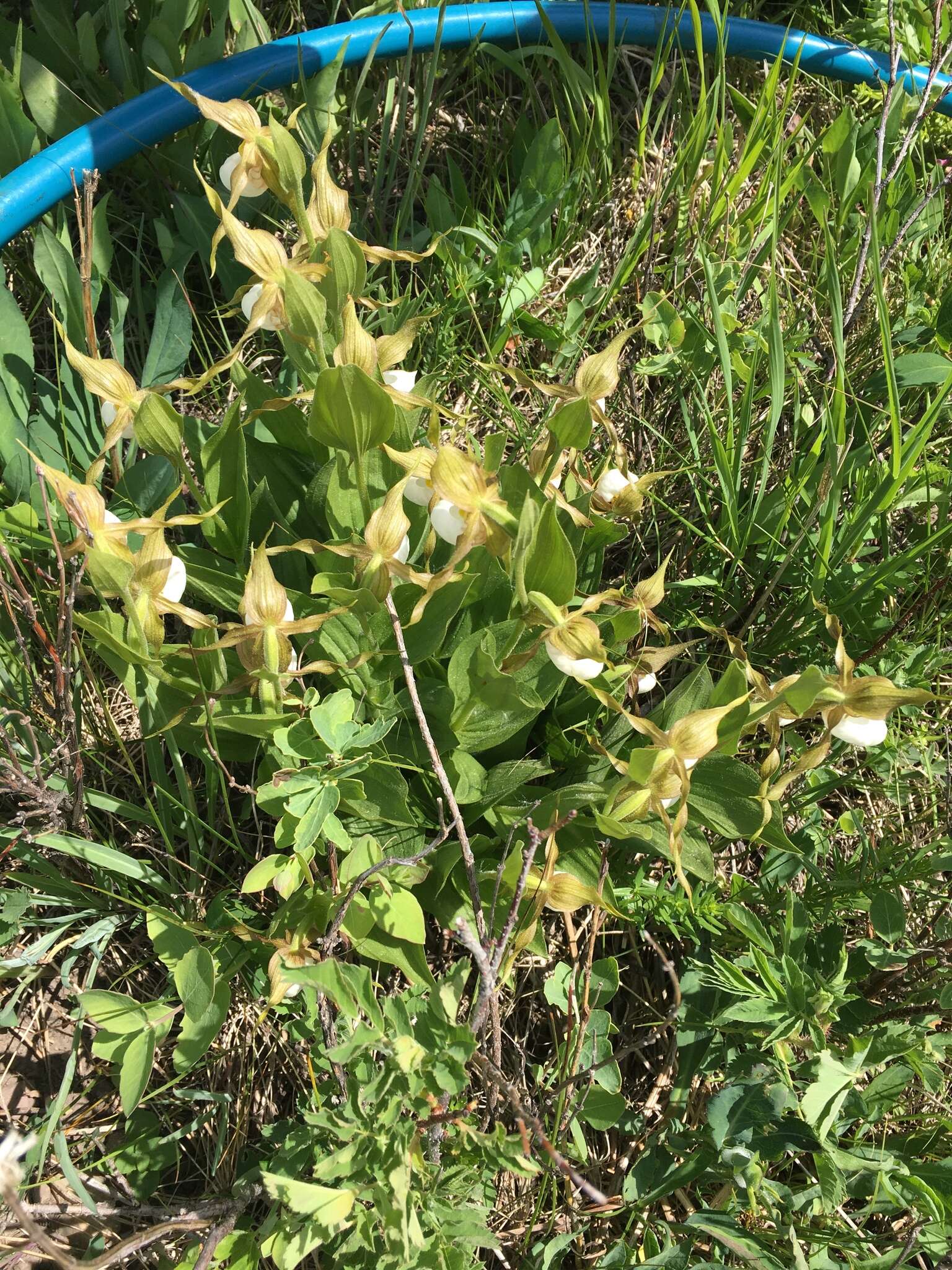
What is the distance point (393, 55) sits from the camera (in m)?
1.58

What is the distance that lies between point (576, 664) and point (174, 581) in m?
0.41

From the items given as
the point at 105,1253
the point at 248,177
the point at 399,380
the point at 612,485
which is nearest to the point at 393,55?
the point at 248,177

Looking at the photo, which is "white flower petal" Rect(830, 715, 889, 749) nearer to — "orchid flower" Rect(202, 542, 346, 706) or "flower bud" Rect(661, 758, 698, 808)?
"flower bud" Rect(661, 758, 698, 808)

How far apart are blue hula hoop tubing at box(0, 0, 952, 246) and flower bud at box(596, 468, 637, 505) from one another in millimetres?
707

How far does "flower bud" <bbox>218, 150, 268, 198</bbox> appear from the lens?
3.43 ft

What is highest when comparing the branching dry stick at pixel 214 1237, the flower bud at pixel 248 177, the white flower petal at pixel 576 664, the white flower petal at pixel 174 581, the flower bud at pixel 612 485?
the flower bud at pixel 248 177

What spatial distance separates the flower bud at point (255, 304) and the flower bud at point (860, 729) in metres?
0.73

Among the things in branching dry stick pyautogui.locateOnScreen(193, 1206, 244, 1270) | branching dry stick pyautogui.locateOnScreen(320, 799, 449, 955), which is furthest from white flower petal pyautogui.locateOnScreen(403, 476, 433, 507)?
branching dry stick pyautogui.locateOnScreen(193, 1206, 244, 1270)

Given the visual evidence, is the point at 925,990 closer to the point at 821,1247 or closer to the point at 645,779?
the point at 821,1247

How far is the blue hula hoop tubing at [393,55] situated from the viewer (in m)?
1.34

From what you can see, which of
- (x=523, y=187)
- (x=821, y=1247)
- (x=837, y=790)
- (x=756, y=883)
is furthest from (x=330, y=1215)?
(x=523, y=187)

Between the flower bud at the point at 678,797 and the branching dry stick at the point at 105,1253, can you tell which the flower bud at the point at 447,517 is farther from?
the branching dry stick at the point at 105,1253

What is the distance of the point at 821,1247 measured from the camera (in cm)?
100

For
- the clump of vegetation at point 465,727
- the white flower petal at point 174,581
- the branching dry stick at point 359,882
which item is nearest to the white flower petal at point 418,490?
the clump of vegetation at point 465,727
